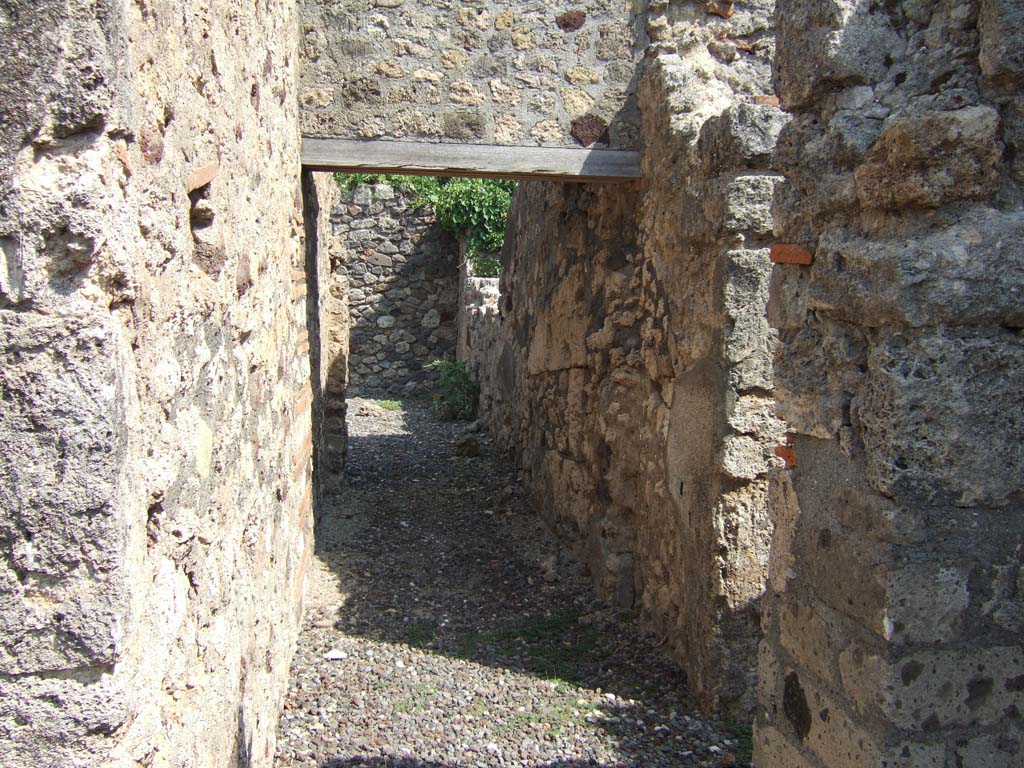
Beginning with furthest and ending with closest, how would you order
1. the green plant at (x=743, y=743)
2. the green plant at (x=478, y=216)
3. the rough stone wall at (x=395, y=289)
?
the rough stone wall at (x=395, y=289), the green plant at (x=478, y=216), the green plant at (x=743, y=743)

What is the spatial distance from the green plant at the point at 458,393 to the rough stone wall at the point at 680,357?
12.6 feet

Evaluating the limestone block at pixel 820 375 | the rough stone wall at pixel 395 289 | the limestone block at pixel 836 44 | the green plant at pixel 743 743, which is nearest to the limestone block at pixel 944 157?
the limestone block at pixel 836 44

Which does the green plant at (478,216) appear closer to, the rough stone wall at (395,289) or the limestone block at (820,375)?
the rough stone wall at (395,289)

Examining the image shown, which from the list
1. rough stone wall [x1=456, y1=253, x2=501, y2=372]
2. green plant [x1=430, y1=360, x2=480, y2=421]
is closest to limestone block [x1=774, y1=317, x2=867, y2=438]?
rough stone wall [x1=456, y1=253, x2=501, y2=372]

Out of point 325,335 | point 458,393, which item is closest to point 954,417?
point 325,335

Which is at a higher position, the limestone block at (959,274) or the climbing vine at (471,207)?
the climbing vine at (471,207)

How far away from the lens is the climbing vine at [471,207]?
11984mm

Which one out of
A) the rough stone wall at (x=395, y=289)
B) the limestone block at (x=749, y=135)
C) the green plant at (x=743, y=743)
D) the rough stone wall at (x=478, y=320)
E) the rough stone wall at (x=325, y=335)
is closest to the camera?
the green plant at (x=743, y=743)

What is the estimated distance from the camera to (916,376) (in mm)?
1794

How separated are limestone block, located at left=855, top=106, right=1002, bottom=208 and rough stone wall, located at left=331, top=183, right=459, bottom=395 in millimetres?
10713

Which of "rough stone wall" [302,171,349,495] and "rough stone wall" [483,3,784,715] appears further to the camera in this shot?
"rough stone wall" [302,171,349,495]

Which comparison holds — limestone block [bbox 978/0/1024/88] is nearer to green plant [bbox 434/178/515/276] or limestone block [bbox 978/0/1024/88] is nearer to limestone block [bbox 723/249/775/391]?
limestone block [bbox 723/249/775/391]

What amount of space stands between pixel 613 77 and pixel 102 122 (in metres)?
3.77

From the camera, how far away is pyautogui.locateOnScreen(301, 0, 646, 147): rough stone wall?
4.78 m
